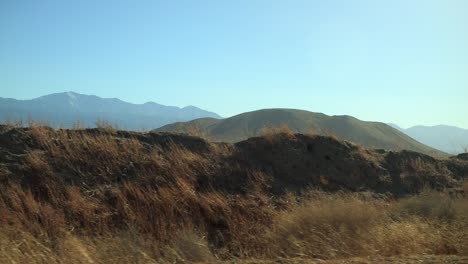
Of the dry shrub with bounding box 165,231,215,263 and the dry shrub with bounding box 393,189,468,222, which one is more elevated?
the dry shrub with bounding box 393,189,468,222

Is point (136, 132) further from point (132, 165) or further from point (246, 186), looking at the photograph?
point (246, 186)

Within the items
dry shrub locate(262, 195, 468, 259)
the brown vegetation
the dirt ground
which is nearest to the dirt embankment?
the brown vegetation

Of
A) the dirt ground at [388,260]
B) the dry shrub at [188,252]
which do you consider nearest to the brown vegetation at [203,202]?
the dry shrub at [188,252]

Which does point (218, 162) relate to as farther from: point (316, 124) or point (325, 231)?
point (316, 124)

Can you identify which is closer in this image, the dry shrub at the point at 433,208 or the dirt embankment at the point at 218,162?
the dry shrub at the point at 433,208

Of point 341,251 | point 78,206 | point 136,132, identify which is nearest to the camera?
point 341,251

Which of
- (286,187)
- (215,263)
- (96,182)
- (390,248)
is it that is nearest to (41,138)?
(96,182)

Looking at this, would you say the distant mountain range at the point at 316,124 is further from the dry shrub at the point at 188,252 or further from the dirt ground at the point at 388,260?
the dirt ground at the point at 388,260

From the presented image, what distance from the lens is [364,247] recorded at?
7668 millimetres

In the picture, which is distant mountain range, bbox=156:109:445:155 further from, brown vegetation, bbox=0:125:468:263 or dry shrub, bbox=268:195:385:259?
dry shrub, bbox=268:195:385:259

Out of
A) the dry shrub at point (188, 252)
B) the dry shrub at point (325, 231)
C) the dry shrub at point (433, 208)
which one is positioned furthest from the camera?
the dry shrub at point (433, 208)

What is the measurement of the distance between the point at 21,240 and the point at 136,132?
31.1ft

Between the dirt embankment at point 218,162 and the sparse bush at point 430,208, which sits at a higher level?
the dirt embankment at point 218,162

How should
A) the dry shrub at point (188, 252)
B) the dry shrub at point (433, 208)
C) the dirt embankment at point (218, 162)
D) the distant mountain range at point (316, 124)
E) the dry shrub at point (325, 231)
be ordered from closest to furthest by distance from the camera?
the dry shrub at point (188, 252)
the dry shrub at point (325, 231)
the dry shrub at point (433, 208)
the dirt embankment at point (218, 162)
the distant mountain range at point (316, 124)
